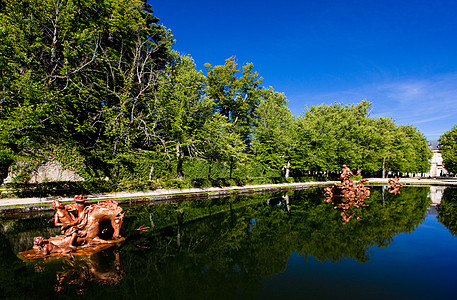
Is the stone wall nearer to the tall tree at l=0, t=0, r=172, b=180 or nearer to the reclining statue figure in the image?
the tall tree at l=0, t=0, r=172, b=180

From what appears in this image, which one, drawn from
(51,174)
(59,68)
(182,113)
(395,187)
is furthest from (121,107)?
(395,187)

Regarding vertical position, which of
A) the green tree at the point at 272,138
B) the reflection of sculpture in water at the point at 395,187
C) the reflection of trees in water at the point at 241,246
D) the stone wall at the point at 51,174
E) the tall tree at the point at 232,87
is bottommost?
the reflection of trees in water at the point at 241,246

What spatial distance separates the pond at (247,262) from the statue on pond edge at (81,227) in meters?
0.60

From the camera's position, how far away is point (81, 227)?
7711 mm

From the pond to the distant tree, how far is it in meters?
54.4

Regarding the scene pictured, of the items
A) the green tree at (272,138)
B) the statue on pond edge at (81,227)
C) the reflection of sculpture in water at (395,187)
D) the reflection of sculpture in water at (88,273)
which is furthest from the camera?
the green tree at (272,138)

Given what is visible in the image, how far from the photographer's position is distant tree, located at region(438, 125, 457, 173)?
5066 cm

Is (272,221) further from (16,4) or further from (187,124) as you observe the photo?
(16,4)

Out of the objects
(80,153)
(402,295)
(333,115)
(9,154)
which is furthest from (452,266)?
(333,115)

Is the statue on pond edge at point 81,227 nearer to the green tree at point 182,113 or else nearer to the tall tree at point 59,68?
the tall tree at point 59,68

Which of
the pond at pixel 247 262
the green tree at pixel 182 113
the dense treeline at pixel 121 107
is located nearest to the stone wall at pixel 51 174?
the dense treeline at pixel 121 107

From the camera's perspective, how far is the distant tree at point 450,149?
50.7 meters

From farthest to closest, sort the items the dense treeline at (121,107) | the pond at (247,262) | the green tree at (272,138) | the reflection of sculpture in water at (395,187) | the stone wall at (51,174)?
the green tree at (272,138) → the reflection of sculpture in water at (395,187) → the stone wall at (51,174) → the dense treeline at (121,107) → the pond at (247,262)

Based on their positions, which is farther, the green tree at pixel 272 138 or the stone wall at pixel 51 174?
the green tree at pixel 272 138
